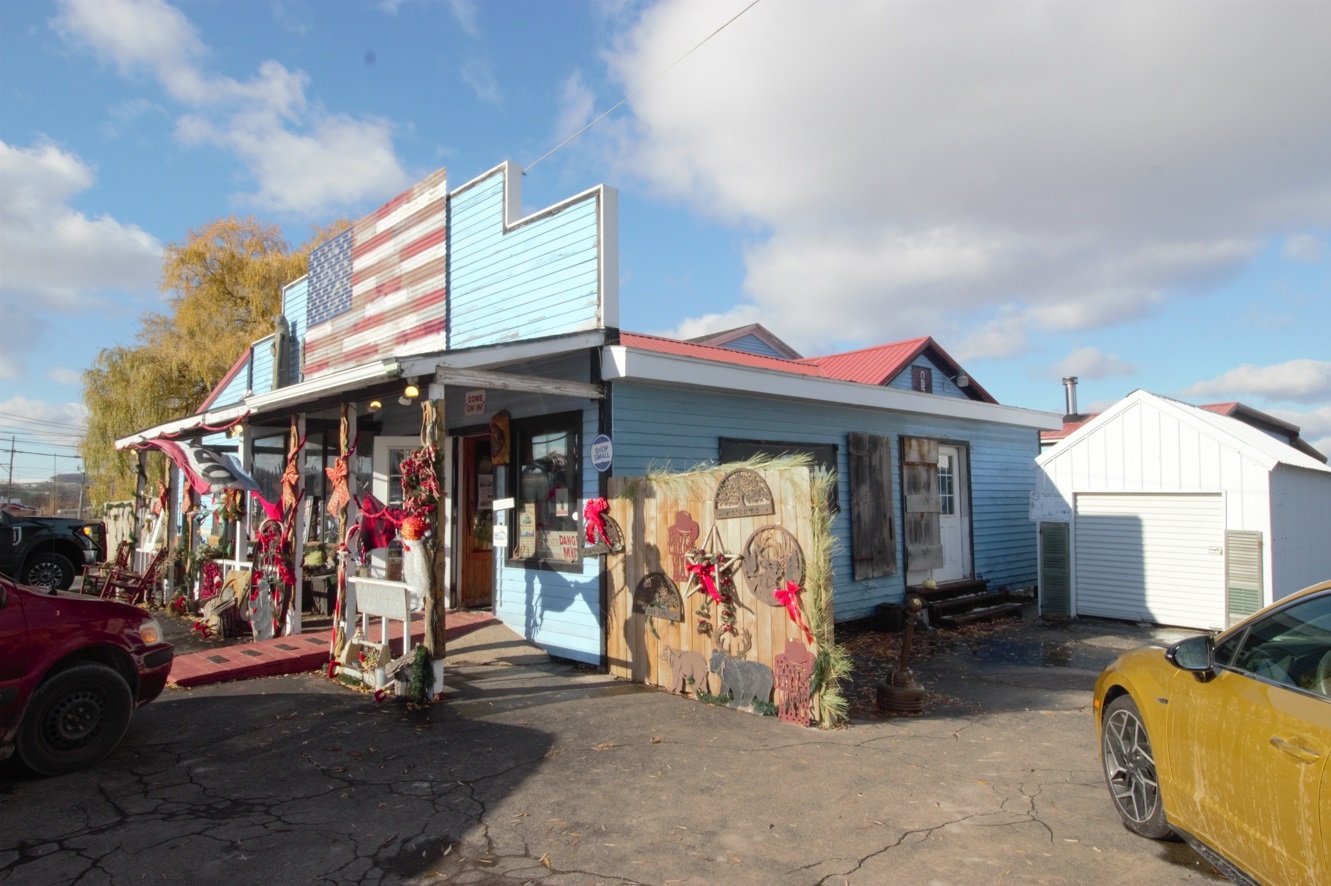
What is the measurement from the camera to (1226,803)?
330cm

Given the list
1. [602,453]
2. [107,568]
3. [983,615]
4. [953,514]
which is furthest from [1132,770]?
[107,568]

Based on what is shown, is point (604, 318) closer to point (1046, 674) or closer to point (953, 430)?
point (1046, 674)

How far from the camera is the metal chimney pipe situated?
28.9m

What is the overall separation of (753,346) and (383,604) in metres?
15.0

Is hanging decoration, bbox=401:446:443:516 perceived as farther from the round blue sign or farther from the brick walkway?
the brick walkway

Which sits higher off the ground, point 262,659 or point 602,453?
point 602,453

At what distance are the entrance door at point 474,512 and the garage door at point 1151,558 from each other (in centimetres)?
843

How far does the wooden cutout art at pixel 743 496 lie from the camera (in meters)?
6.40

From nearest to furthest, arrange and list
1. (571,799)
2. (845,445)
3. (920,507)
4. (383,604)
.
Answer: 1. (571,799)
2. (383,604)
3. (845,445)
4. (920,507)

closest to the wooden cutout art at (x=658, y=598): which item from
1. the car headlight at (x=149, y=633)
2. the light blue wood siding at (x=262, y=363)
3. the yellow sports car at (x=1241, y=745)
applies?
the yellow sports car at (x=1241, y=745)

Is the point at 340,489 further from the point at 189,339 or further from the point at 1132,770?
the point at 189,339

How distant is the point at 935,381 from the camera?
47.2 feet

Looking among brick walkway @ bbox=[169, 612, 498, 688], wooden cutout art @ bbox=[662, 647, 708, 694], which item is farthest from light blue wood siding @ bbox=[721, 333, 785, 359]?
wooden cutout art @ bbox=[662, 647, 708, 694]

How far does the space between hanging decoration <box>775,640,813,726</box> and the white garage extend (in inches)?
289
